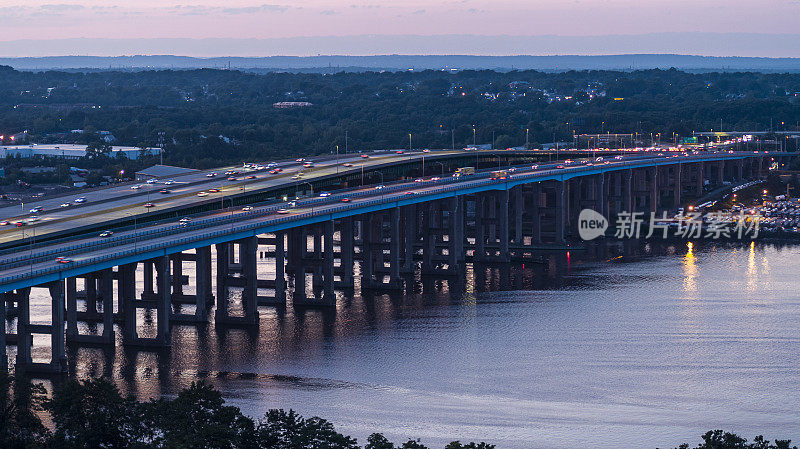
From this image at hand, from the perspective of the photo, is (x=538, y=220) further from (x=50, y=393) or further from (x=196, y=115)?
(x=196, y=115)

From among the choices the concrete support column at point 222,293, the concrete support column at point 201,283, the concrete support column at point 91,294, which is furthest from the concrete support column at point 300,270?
the concrete support column at point 91,294

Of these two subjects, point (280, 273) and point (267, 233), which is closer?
point (280, 273)

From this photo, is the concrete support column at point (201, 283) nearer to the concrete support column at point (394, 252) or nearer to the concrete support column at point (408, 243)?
the concrete support column at point (394, 252)

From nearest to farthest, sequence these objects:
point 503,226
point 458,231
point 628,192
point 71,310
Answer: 1. point 71,310
2. point 458,231
3. point 503,226
4. point 628,192

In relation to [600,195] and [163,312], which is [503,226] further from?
[163,312]

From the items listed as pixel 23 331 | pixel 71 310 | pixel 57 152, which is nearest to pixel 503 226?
pixel 71 310

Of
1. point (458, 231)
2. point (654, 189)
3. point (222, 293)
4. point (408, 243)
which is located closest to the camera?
point (222, 293)

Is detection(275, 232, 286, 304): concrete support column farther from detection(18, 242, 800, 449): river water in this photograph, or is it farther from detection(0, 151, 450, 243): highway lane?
detection(0, 151, 450, 243): highway lane

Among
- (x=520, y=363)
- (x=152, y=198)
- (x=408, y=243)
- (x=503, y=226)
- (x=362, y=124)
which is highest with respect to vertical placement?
(x=362, y=124)

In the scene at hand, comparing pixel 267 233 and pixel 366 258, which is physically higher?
pixel 267 233
